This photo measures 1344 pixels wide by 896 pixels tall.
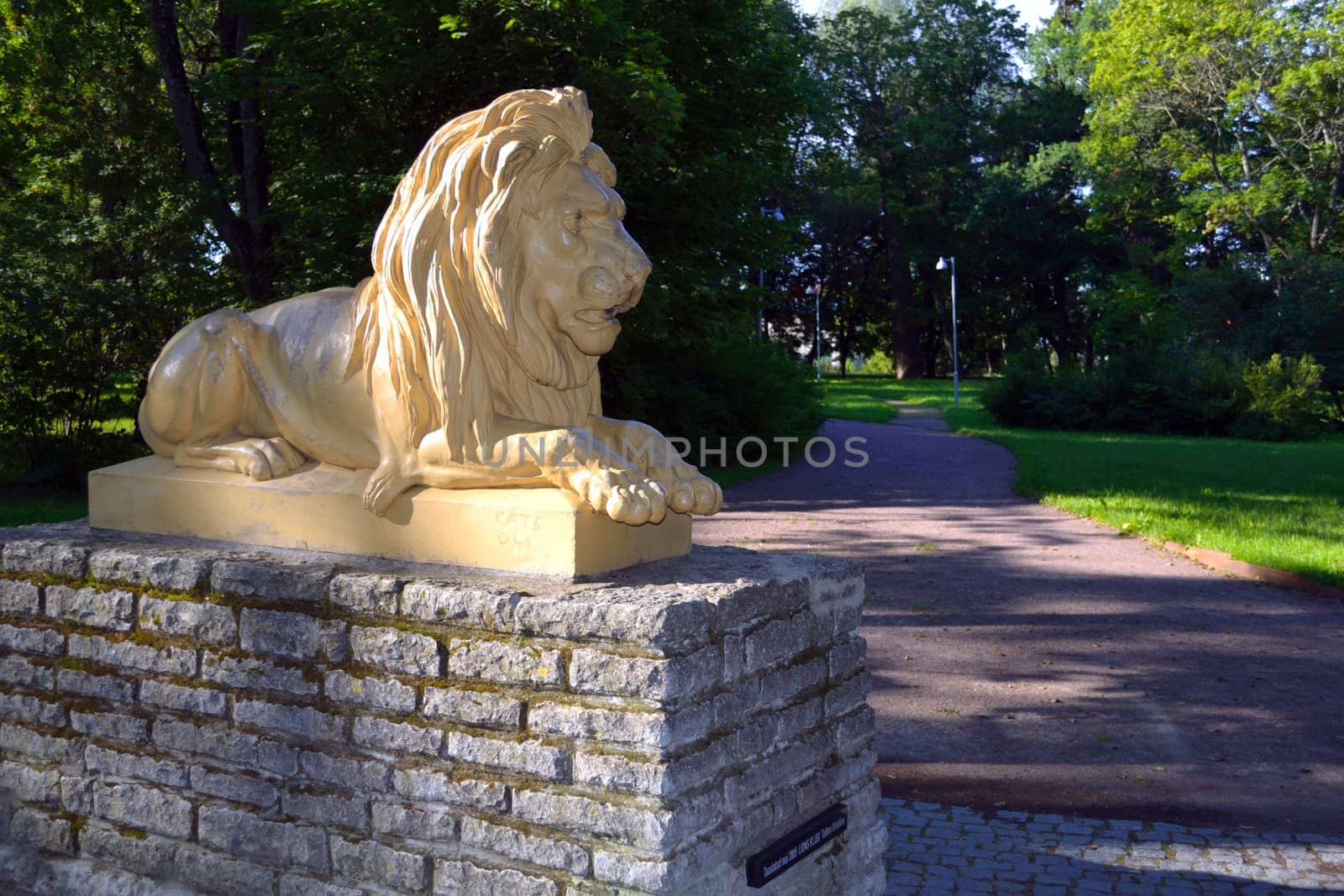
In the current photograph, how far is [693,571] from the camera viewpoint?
12.0 feet

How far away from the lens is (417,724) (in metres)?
3.43

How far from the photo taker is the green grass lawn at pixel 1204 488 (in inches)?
457

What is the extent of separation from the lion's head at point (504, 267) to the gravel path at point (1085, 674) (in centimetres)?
327

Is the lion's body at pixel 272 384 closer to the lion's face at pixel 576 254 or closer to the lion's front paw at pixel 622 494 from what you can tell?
the lion's face at pixel 576 254

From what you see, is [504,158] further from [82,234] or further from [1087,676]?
[82,234]

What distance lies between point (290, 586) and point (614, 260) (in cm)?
148

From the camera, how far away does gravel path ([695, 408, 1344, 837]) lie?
5.68 m

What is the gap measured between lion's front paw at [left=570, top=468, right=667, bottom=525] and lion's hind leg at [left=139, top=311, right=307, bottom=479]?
4.31 ft

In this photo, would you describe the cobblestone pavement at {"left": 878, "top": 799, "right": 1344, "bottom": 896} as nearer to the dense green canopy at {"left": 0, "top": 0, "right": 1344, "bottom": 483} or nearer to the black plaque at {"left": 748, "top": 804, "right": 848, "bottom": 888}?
the black plaque at {"left": 748, "top": 804, "right": 848, "bottom": 888}

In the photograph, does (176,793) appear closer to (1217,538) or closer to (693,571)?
(693,571)

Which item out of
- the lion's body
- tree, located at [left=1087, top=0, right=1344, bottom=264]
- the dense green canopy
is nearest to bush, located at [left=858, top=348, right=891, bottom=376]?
tree, located at [left=1087, top=0, right=1344, bottom=264]

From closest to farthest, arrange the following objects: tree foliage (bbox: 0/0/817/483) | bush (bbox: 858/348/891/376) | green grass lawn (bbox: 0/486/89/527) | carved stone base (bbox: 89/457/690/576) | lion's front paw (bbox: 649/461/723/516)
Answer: carved stone base (bbox: 89/457/690/576) < lion's front paw (bbox: 649/461/723/516) < green grass lawn (bbox: 0/486/89/527) < tree foliage (bbox: 0/0/817/483) < bush (bbox: 858/348/891/376)

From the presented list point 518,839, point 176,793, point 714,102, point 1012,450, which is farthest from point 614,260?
point 1012,450

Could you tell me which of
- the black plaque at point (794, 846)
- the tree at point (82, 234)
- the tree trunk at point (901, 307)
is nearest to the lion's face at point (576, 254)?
the black plaque at point (794, 846)
